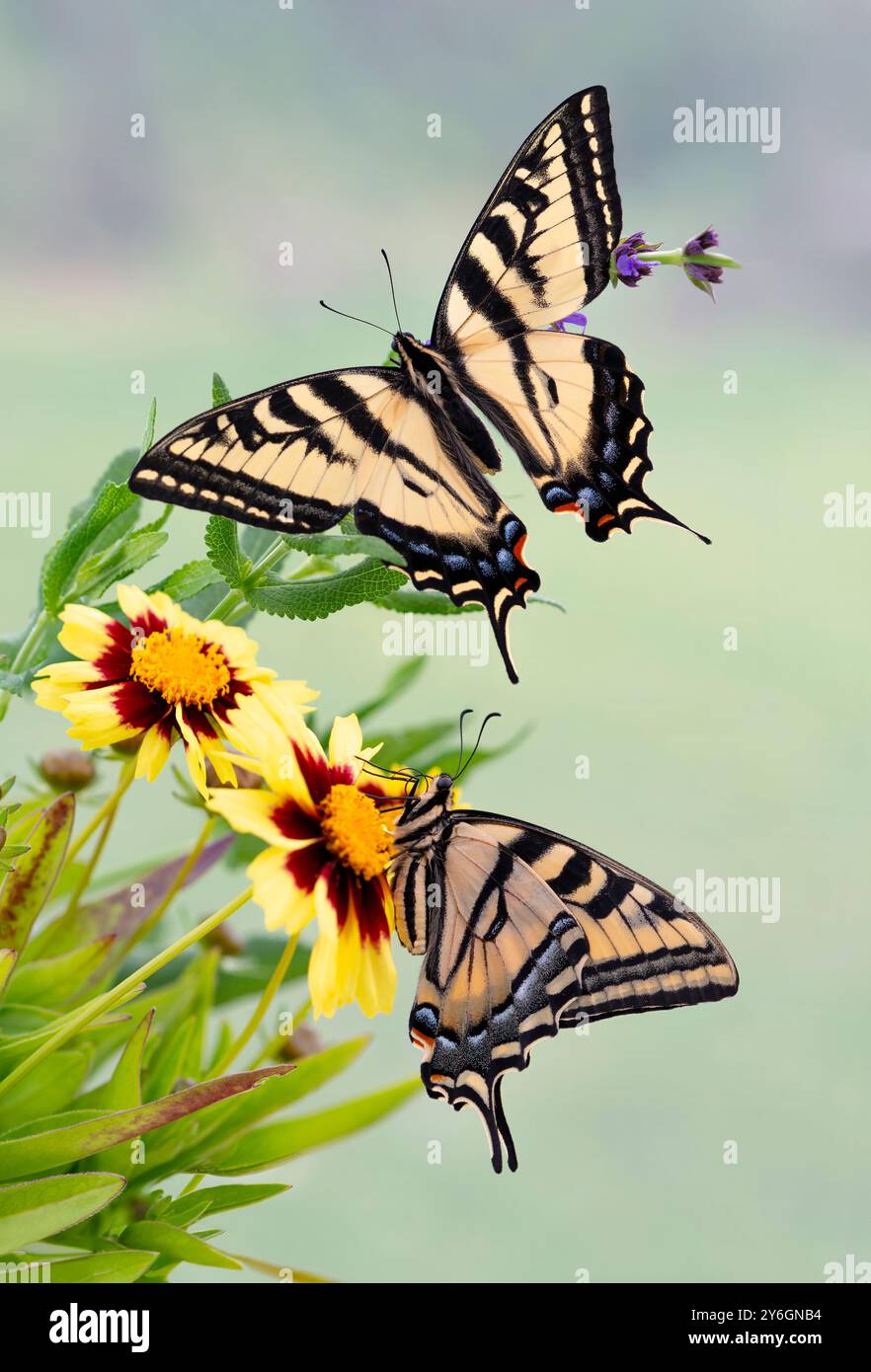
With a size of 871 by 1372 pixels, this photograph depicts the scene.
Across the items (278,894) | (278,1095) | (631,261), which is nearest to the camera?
(278,894)

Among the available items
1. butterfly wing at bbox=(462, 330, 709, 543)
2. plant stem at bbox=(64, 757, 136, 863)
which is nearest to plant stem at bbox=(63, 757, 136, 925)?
plant stem at bbox=(64, 757, 136, 863)

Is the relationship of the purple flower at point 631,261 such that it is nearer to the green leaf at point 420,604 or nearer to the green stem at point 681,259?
the green stem at point 681,259

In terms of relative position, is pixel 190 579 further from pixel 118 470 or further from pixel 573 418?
pixel 573 418

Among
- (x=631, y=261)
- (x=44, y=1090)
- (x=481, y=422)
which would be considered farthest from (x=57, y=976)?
(x=631, y=261)

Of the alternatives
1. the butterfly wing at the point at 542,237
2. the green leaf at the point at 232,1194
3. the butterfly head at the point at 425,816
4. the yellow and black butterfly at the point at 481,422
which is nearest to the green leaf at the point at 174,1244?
the green leaf at the point at 232,1194
